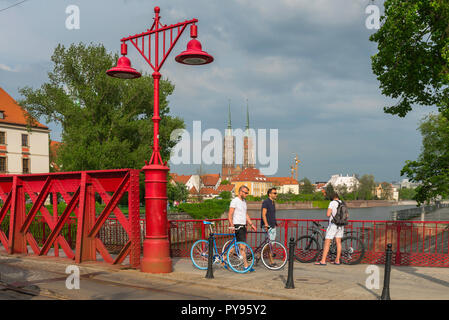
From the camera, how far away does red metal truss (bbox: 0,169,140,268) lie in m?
10.3

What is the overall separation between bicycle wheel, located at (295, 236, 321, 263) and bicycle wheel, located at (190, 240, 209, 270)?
2684 millimetres

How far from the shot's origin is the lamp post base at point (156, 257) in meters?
9.52

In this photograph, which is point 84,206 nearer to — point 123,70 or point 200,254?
point 200,254

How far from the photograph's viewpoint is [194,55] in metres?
9.44

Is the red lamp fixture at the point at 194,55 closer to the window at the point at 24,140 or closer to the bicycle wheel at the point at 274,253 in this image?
the bicycle wheel at the point at 274,253

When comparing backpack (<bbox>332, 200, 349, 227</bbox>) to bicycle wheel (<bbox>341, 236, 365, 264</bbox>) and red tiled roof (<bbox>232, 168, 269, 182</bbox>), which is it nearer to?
bicycle wheel (<bbox>341, 236, 365, 264</bbox>)

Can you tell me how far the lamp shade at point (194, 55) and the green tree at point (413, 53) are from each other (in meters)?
8.75

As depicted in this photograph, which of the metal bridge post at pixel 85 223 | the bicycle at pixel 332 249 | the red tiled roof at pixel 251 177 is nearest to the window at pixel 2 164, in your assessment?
the metal bridge post at pixel 85 223

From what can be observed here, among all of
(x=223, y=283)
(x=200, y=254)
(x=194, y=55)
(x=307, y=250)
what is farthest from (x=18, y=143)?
(x=223, y=283)

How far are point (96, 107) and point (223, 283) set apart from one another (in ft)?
105

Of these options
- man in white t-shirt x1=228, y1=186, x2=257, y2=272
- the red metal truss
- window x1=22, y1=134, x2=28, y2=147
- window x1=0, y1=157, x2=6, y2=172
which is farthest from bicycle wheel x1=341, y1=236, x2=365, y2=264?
window x1=22, y1=134, x2=28, y2=147

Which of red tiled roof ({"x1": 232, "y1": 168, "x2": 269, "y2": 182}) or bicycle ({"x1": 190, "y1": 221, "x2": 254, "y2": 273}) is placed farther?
red tiled roof ({"x1": 232, "y1": 168, "x2": 269, "y2": 182})

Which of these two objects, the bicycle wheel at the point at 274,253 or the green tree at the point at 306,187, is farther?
the green tree at the point at 306,187
